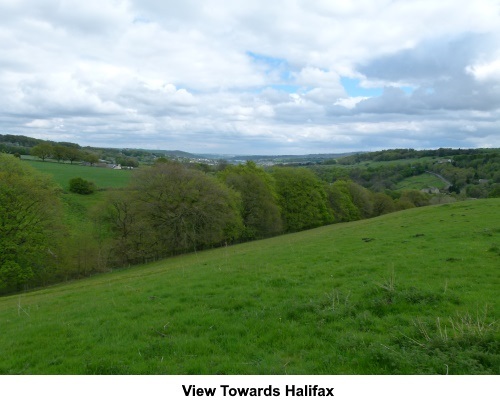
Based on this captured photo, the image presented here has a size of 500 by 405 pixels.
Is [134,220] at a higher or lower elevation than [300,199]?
lower

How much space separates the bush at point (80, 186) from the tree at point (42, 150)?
41511mm

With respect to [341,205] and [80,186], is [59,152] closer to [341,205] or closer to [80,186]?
[80,186]

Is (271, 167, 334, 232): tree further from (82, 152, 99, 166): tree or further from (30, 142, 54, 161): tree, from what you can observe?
(30, 142, 54, 161): tree

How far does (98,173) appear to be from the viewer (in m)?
96.6

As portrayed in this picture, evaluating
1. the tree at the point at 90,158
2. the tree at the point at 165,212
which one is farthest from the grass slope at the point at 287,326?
the tree at the point at 90,158

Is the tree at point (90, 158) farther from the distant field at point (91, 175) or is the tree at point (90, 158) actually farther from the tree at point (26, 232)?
the tree at point (26, 232)

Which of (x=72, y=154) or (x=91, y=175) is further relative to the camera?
(x=72, y=154)

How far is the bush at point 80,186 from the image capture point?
73312 mm

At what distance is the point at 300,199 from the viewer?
68.7 metres

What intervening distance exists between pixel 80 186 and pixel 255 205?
39.8 m

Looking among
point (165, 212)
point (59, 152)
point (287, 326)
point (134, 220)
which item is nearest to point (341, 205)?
point (165, 212)

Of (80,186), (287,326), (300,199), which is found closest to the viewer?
(287,326)

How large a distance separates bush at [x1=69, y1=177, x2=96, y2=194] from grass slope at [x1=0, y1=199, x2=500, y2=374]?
214 ft

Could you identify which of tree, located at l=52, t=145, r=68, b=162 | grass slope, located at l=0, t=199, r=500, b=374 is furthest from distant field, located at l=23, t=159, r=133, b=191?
grass slope, located at l=0, t=199, r=500, b=374
